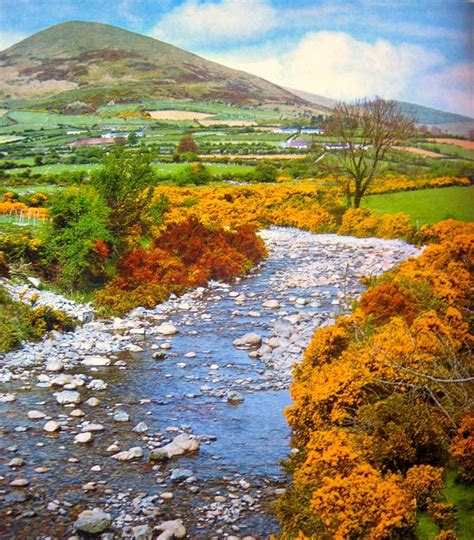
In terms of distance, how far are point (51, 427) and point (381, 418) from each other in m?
2.06

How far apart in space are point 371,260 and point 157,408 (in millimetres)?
2992

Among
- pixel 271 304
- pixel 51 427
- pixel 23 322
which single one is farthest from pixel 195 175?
pixel 51 427

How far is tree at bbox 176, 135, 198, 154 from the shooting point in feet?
22.1

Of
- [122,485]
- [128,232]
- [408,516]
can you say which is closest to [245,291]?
[128,232]

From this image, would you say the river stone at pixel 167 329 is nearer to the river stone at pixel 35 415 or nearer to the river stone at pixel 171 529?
the river stone at pixel 35 415

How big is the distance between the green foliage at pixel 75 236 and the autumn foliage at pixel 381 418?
269 centimetres

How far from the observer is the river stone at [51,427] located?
4.33 metres

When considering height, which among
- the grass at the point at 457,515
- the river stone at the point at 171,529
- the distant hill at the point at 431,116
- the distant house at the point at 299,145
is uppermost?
the distant hill at the point at 431,116

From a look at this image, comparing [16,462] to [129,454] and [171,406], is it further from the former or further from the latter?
[171,406]

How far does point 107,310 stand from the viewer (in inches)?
257

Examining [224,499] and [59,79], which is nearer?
[224,499]

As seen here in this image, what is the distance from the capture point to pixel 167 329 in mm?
6297

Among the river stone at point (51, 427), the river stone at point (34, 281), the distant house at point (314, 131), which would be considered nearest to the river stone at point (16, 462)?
the river stone at point (51, 427)

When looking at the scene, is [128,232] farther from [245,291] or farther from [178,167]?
[245,291]
